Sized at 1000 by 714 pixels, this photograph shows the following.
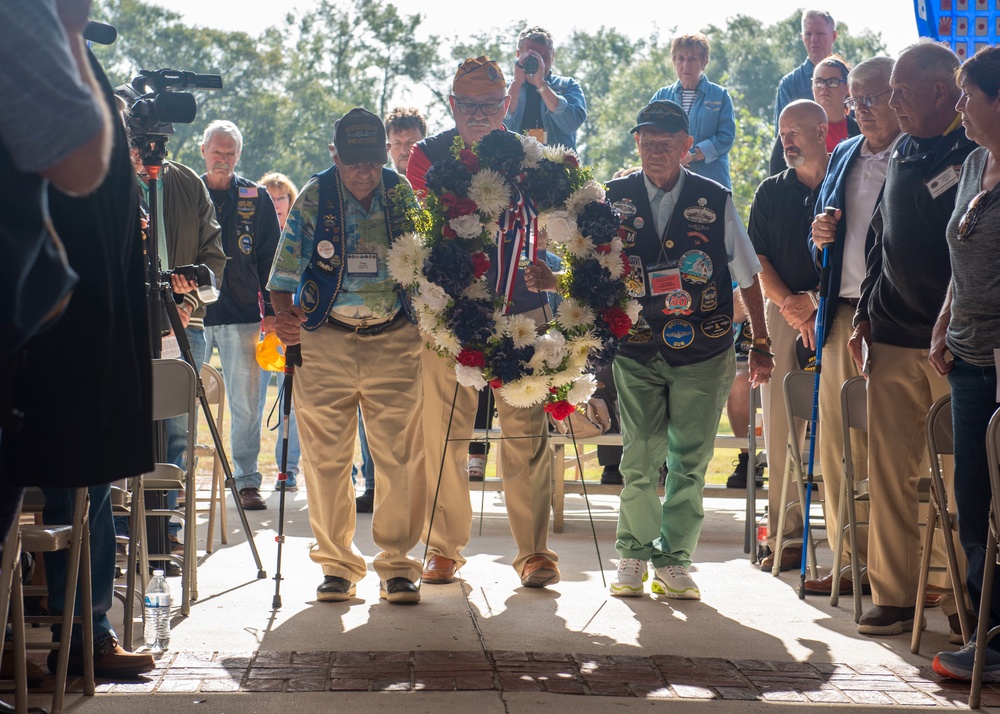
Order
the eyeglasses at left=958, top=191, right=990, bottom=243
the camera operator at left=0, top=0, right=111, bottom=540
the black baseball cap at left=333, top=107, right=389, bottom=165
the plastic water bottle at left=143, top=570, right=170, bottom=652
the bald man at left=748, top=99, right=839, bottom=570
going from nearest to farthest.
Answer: the camera operator at left=0, top=0, right=111, bottom=540, the eyeglasses at left=958, top=191, right=990, bottom=243, the plastic water bottle at left=143, top=570, right=170, bottom=652, the black baseball cap at left=333, top=107, right=389, bottom=165, the bald man at left=748, top=99, right=839, bottom=570

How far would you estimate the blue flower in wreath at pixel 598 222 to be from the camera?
5555mm

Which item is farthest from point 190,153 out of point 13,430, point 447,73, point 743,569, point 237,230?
point 13,430

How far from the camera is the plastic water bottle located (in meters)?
4.69

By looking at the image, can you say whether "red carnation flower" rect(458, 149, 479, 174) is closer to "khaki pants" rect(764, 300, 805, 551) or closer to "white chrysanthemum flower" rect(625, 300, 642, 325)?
"white chrysanthemum flower" rect(625, 300, 642, 325)

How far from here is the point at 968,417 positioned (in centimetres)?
441

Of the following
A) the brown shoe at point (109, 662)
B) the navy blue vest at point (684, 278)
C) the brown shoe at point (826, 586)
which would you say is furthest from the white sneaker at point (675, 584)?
the brown shoe at point (109, 662)

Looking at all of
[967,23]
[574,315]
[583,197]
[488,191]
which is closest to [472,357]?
[574,315]

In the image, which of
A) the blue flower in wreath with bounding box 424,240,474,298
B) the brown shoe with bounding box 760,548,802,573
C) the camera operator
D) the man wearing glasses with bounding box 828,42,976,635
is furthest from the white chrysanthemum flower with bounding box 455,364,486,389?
the camera operator

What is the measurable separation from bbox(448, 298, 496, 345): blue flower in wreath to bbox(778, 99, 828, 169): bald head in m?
2.33

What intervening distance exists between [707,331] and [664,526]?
39.5 inches

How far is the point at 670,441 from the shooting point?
5.95m

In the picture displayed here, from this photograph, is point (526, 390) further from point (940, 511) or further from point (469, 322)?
point (940, 511)

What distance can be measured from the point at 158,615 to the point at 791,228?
3.91 meters

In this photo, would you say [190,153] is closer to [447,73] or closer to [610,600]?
[447,73]
